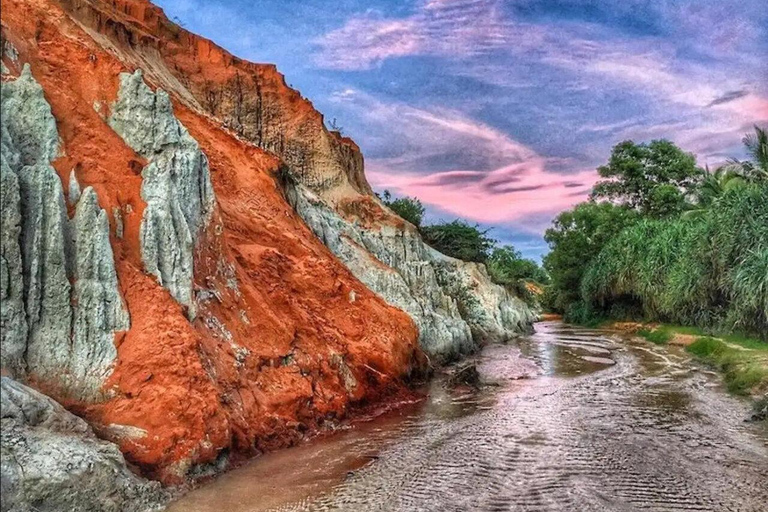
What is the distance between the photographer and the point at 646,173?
55.0 m

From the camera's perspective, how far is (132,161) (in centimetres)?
1021

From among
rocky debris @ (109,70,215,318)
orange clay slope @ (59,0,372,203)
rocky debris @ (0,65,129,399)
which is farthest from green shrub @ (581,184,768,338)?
rocky debris @ (0,65,129,399)

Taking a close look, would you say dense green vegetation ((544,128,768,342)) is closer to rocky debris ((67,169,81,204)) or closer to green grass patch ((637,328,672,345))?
green grass patch ((637,328,672,345))

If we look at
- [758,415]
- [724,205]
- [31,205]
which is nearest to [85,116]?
[31,205]

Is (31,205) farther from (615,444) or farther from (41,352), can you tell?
(615,444)

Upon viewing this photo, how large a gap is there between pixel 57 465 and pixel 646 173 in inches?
2251

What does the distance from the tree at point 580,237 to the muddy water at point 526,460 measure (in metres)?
35.7

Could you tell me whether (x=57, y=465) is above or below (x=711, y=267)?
below

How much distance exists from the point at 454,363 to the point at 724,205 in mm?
13748

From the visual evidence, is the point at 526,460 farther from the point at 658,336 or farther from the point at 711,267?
the point at 658,336

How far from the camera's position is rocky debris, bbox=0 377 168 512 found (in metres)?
5.72

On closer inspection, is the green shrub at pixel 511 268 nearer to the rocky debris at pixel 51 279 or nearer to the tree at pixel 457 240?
the tree at pixel 457 240

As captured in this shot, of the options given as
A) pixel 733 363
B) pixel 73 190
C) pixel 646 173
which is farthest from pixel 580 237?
pixel 73 190

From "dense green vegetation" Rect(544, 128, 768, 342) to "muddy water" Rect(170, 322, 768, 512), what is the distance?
8.82 m
